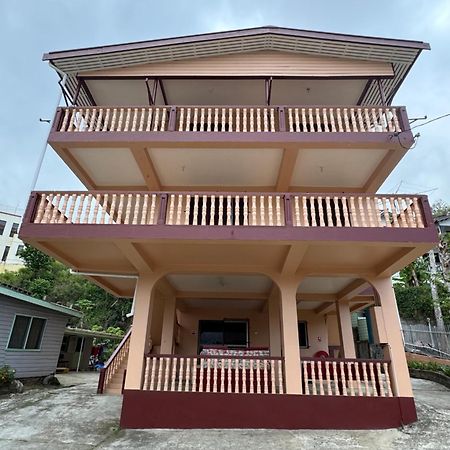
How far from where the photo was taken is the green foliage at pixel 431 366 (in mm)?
11406

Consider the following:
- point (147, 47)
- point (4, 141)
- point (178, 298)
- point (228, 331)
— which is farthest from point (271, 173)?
point (4, 141)

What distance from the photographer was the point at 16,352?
10.3 m

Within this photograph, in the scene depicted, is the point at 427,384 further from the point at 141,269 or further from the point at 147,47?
the point at 147,47

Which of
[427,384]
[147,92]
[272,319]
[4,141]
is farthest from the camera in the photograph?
[4,141]

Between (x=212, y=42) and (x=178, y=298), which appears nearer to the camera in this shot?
(x=212, y=42)

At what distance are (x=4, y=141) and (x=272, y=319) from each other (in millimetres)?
108558

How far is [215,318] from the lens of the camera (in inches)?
476

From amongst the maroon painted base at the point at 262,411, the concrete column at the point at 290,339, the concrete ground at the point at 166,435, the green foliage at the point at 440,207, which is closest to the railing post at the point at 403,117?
the concrete column at the point at 290,339

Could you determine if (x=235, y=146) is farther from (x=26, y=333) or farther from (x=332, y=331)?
(x=332, y=331)

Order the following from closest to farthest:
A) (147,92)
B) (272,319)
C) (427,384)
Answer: (147,92)
(272,319)
(427,384)

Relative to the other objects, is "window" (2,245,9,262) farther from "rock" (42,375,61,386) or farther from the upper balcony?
the upper balcony

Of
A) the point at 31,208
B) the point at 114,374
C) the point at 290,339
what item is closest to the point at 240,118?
the point at 31,208

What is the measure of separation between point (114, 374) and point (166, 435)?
5.15m

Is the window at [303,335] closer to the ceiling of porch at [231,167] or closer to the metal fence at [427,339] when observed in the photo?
the ceiling of porch at [231,167]
